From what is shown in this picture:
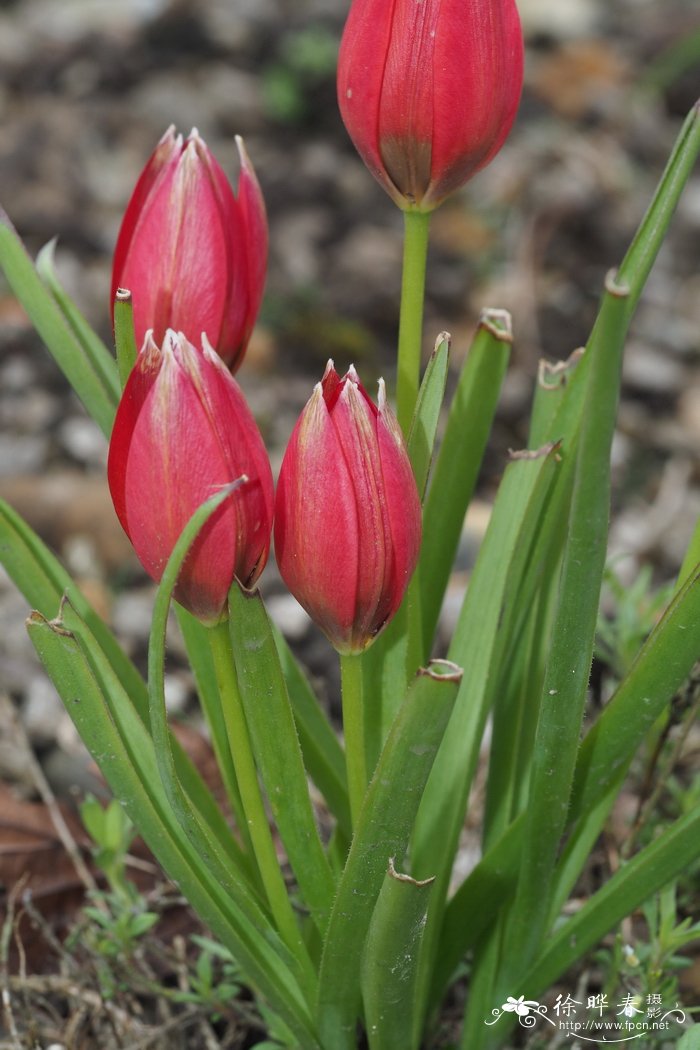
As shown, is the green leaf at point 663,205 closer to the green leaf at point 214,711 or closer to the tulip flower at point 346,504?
the tulip flower at point 346,504

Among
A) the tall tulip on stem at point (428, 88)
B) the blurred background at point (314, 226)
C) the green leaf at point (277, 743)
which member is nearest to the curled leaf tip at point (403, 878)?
the green leaf at point (277, 743)

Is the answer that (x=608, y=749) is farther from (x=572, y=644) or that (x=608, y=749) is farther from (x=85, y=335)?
(x=85, y=335)

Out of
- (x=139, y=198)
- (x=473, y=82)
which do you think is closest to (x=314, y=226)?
(x=139, y=198)

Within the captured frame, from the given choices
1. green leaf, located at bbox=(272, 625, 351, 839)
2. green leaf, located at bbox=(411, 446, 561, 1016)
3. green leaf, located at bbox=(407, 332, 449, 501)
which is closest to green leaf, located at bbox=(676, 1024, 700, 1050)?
green leaf, located at bbox=(411, 446, 561, 1016)

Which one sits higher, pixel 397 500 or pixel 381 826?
pixel 397 500

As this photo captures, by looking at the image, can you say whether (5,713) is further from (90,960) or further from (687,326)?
(687,326)

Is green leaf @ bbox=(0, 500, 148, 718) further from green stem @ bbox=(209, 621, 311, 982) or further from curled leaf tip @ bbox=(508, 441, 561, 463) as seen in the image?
curled leaf tip @ bbox=(508, 441, 561, 463)
